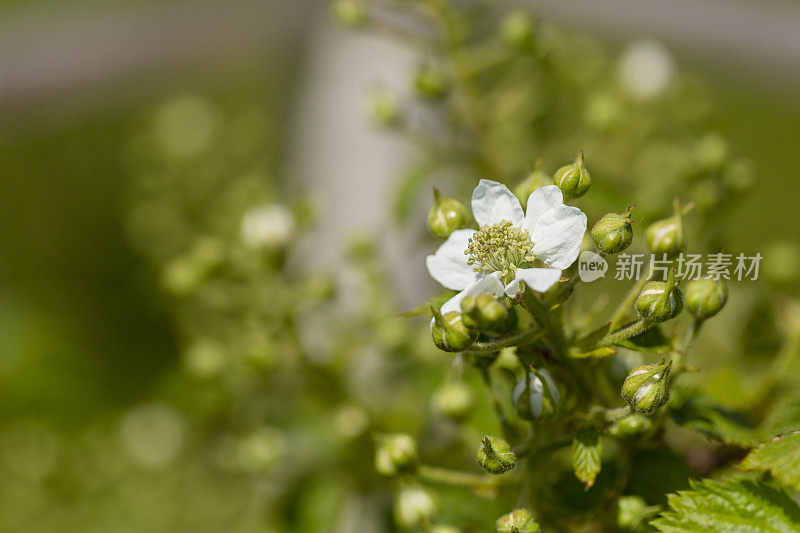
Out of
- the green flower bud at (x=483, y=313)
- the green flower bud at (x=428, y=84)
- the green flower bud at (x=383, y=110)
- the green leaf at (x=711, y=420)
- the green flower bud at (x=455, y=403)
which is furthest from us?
the green flower bud at (x=383, y=110)

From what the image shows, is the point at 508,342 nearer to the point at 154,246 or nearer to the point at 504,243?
the point at 504,243

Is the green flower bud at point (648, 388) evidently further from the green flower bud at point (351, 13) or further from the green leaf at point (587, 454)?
the green flower bud at point (351, 13)

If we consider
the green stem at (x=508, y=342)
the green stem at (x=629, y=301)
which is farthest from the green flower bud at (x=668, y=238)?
the green stem at (x=508, y=342)

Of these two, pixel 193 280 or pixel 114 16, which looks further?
pixel 114 16

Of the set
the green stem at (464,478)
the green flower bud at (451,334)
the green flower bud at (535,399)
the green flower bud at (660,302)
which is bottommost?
the green stem at (464,478)

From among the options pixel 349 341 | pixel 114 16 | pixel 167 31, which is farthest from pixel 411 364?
pixel 114 16

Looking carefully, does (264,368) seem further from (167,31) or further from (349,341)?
(167,31)

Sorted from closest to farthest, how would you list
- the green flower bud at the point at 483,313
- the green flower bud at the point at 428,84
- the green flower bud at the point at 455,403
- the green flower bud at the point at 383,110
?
the green flower bud at the point at 483,313, the green flower bud at the point at 455,403, the green flower bud at the point at 428,84, the green flower bud at the point at 383,110
